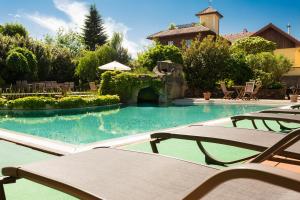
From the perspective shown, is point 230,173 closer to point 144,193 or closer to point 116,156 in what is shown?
point 144,193

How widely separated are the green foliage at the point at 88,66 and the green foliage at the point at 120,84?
995 centimetres

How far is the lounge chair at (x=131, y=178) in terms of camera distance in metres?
1.48

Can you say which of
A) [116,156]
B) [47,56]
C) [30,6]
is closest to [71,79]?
[47,56]

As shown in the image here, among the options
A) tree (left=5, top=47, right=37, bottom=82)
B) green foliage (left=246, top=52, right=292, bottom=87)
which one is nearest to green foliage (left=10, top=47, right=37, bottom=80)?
tree (left=5, top=47, right=37, bottom=82)

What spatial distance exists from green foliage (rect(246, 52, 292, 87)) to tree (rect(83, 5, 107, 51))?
84.9ft

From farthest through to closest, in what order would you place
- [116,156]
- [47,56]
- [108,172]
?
[47,56] < [116,156] < [108,172]

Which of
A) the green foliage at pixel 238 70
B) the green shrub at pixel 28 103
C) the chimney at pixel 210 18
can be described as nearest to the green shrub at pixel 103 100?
the green shrub at pixel 28 103

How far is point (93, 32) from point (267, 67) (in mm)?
27679

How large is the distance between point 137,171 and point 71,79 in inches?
1116

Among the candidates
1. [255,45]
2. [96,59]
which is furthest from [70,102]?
[255,45]

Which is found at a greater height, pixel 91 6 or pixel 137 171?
pixel 91 6

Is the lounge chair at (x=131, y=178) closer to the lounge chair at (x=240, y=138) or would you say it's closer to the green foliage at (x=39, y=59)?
the lounge chair at (x=240, y=138)

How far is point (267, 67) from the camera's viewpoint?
21500 millimetres

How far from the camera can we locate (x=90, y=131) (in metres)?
8.74
